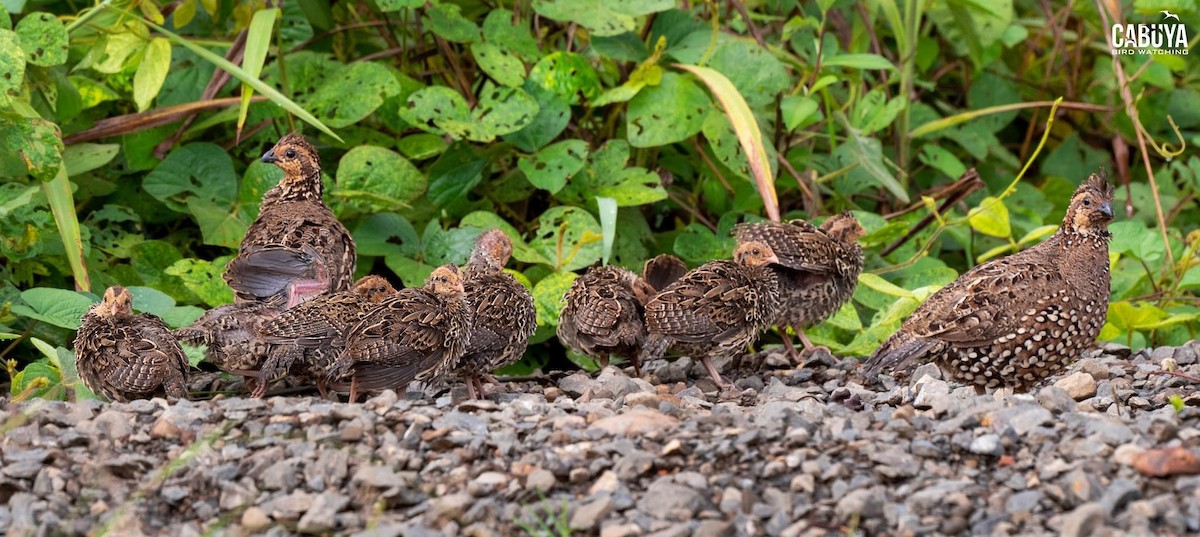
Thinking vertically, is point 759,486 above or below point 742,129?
below

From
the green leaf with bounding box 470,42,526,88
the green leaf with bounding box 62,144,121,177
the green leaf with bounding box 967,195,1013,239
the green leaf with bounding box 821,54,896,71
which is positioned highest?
the green leaf with bounding box 470,42,526,88

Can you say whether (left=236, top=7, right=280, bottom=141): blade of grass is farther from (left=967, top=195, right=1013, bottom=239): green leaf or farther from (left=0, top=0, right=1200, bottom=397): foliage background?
(left=967, top=195, right=1013, bottom=239): green leaf

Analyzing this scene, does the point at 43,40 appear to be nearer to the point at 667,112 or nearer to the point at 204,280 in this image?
the point at 204,280

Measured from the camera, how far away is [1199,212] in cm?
1055

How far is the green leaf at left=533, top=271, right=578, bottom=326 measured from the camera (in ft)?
22.8

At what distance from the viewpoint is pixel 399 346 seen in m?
5.78

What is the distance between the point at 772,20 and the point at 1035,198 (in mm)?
2210

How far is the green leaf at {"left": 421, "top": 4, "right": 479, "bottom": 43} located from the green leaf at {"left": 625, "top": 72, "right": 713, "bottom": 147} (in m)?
0.96

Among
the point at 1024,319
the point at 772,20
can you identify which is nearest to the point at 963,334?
the point at 1024,319

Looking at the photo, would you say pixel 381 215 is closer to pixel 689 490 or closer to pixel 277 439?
pixel 277 439

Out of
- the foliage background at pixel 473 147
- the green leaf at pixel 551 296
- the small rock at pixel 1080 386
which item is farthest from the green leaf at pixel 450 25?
the small rock at pixel 1080 386

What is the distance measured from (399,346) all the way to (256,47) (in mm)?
2078

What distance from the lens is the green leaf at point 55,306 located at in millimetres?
6242

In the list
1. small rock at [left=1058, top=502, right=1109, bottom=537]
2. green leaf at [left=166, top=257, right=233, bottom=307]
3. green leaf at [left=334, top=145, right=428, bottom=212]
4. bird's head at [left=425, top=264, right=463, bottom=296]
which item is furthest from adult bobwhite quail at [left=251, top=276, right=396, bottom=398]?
small rock at [left=1058, top=502, right=1109, bottom=537]
